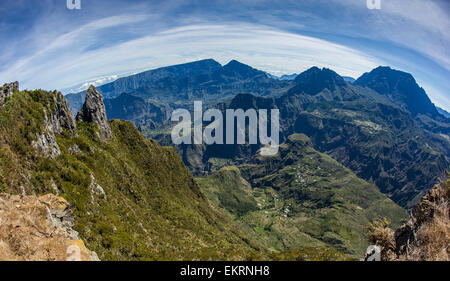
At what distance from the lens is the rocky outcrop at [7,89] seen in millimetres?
70206

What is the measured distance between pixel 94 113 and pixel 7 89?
57864 millimetres

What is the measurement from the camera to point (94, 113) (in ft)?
432

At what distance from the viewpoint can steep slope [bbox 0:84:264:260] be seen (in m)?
57.7

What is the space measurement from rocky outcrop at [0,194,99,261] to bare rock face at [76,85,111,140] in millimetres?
118752

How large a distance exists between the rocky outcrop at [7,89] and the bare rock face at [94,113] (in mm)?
51138

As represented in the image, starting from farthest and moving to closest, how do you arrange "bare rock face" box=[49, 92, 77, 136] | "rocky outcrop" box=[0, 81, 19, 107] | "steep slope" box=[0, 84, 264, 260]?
"bare rock face" box=[49, 92, 77, 136] → "rocky outcrop" box=[0, 81, 19, 107] → "steep slope" box=[0, 84, 264, 260]

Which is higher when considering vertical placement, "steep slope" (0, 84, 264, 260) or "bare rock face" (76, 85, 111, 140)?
"bare rock face" (76, 85, 111, 140)

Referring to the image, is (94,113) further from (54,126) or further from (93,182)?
(93,182)

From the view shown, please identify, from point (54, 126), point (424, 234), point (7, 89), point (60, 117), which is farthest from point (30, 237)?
point (60, 117)

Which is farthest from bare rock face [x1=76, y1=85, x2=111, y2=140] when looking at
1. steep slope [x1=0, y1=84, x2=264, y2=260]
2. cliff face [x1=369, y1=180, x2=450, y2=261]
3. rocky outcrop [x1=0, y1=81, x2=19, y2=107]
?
cliff face [x1=369, y1=180, x2=450, y2=261]

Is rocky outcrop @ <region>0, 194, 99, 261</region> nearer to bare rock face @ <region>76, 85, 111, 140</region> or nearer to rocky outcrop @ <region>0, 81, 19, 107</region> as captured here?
rocky outcrop @ <region>0, 81, 19, 107</region>
